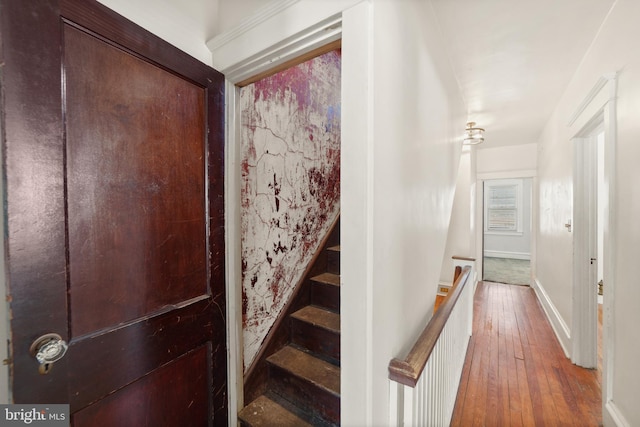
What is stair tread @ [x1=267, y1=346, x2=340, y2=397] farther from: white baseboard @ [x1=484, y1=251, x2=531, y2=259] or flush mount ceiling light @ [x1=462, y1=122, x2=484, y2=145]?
white baseboard @ [x1=484, y1=251, x2=531, y2=259]

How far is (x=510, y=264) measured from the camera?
624 centimetres

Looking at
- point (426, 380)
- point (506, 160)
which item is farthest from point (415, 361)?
point (506, 160)

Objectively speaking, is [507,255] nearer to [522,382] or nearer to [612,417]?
[522,382]

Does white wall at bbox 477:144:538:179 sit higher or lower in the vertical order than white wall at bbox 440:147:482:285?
higher

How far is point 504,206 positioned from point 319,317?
723 centimetres

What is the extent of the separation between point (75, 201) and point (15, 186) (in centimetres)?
13

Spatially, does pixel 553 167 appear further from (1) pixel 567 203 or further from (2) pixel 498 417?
(2) pixel 498 417

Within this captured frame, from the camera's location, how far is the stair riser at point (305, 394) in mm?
1322

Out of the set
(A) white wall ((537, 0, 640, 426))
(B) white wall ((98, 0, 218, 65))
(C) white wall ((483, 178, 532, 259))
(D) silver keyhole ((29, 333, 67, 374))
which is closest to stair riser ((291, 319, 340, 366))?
(D) silver keyhole ((29, 333, 67, 374))

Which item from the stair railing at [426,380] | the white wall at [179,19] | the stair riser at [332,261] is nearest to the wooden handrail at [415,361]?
the stair railing at [426,380]

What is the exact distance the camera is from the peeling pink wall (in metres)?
1.48

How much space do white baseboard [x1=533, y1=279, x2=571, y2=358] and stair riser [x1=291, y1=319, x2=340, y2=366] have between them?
7.76 ft

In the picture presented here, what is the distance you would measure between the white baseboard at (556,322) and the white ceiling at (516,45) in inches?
93.2

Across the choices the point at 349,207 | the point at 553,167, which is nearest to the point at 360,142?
the point at 349,207
